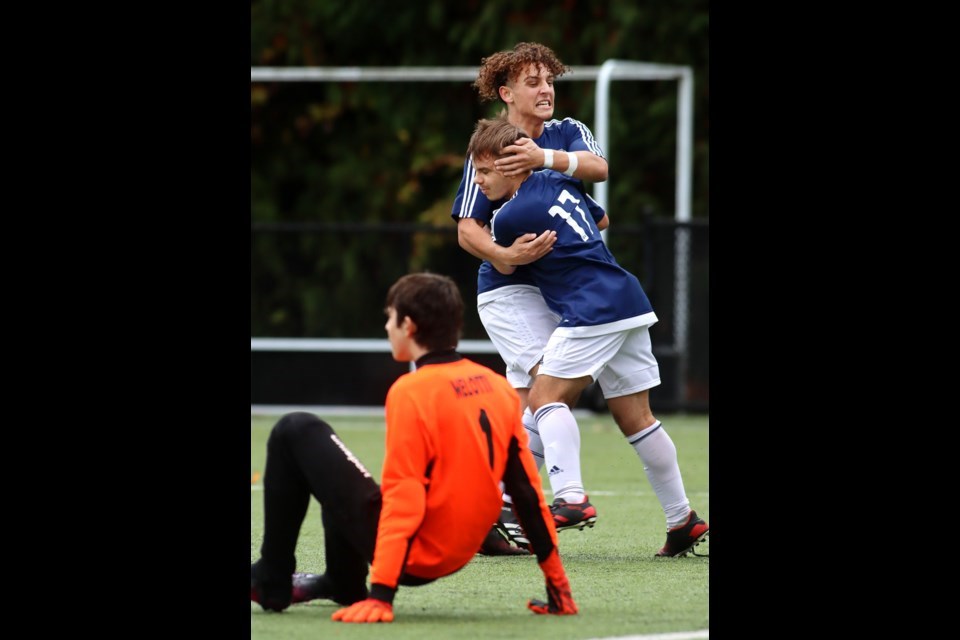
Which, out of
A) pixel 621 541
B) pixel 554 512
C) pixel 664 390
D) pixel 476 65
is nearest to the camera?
pixel 554 512

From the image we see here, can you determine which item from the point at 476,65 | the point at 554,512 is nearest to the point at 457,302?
the point at 554,512

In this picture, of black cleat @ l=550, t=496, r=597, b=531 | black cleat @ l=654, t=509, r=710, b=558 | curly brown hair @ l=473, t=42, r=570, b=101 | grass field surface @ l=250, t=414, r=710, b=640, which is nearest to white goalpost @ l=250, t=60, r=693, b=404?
grass field surface @ l=250, t=414, r=710, b=640

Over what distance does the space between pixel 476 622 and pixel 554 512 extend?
1.40m

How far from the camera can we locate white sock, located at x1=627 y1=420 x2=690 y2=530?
6.36 m

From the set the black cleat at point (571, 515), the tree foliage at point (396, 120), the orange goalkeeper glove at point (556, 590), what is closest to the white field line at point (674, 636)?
the orange goalkeeper glove at point (556, 590)

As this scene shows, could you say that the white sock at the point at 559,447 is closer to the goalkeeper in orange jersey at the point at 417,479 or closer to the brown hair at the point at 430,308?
the goalkeeper in orange jersey at the point at 417,479

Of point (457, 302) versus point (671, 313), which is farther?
point (671, 313)

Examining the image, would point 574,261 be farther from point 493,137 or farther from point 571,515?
point 571,515

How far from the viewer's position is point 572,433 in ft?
Answer: 20.6

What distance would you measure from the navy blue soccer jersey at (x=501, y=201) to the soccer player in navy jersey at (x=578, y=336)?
0.35 feet

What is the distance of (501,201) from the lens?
21.3ft

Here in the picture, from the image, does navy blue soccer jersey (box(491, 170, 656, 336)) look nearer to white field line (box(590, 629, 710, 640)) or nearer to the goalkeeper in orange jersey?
the goalkeeper in orange jersey

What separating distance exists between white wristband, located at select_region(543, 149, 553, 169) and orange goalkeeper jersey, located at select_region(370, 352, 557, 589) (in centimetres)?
158

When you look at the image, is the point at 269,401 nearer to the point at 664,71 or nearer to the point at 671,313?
the point at 671,313
